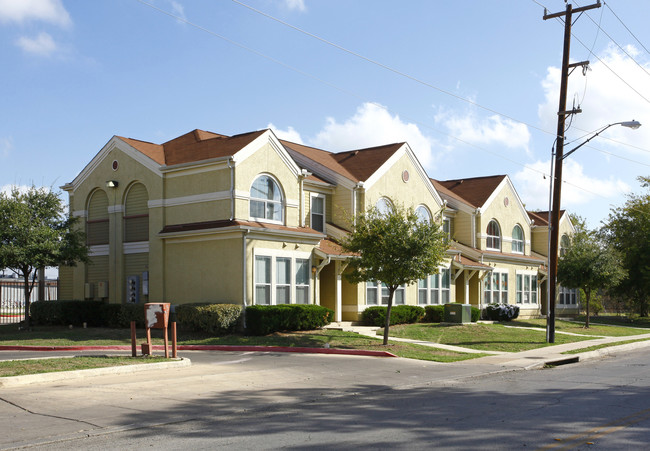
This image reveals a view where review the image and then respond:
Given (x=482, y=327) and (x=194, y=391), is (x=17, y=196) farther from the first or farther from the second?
(x=482, y=327)

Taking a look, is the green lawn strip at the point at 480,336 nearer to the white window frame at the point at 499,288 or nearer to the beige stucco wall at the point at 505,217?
A: the white window frame at the point at 499,288

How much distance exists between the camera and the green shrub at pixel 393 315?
27984mm

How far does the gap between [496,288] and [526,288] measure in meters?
4.55

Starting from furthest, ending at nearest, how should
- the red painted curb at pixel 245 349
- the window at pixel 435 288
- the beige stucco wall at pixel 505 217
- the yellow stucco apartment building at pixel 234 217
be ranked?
1. the beige stucco wall at pixel 505 217
2. the window at pixel 435 288
3. the yellow stucco apartment building at pixel 234 217
4. the red painted curb at pixel 245 349

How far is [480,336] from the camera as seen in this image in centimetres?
2647

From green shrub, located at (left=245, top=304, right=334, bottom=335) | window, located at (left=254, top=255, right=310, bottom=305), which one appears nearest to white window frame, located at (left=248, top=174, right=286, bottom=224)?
window, located at (left=254, top=255, right=310, bottom=305)

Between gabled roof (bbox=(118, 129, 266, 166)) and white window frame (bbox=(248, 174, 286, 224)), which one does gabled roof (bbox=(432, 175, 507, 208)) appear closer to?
white window frame (bbox=(248, 174, 286, 224))

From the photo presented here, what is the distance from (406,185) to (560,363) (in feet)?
49.2

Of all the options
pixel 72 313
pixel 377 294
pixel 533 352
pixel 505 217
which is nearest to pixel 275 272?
pixel 377 294

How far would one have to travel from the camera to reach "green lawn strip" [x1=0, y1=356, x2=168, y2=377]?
13.6 meters

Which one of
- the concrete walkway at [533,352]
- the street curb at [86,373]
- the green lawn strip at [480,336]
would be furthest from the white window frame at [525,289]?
the street curb at [86,373]

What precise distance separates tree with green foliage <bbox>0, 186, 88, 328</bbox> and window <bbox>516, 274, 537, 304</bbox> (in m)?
27.2

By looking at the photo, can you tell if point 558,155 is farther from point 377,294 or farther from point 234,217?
point 234,217

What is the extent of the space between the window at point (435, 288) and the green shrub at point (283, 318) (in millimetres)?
8905
